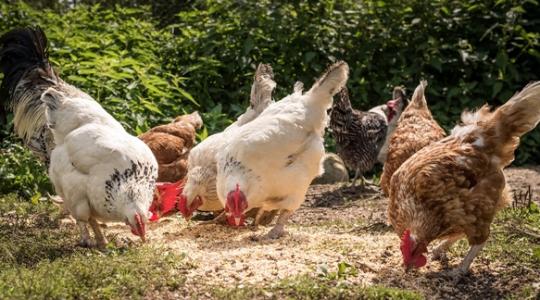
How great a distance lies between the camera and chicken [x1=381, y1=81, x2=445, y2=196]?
6.75 meters

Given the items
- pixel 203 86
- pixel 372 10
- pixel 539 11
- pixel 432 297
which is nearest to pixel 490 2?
pixel 539 11

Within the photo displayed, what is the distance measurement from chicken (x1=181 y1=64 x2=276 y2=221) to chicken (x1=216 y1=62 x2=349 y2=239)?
1.13 feet

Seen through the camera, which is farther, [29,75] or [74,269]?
[29,75]

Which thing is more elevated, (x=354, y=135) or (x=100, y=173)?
(x=100, y=173)

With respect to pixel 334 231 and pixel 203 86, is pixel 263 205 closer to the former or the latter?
pixel 334 231

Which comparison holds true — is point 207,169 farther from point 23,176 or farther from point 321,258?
point 23,176

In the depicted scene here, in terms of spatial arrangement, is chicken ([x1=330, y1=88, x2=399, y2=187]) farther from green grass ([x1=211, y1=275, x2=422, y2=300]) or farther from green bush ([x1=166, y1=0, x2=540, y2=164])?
green grass ([x1=211, y1=275, x2=422, y2=300])

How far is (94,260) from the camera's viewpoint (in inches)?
200

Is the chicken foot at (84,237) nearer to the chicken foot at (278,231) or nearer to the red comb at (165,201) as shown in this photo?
the red comb at (165,201)

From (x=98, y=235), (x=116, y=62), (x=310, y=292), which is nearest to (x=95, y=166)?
(x=98, y=235)

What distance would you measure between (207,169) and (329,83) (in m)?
1.53

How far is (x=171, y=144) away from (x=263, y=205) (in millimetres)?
1708

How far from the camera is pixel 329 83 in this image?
6.53m

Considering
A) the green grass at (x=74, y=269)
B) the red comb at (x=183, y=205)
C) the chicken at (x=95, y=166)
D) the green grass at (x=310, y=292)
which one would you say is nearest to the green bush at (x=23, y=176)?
the chicken at (x=95, y=166)
